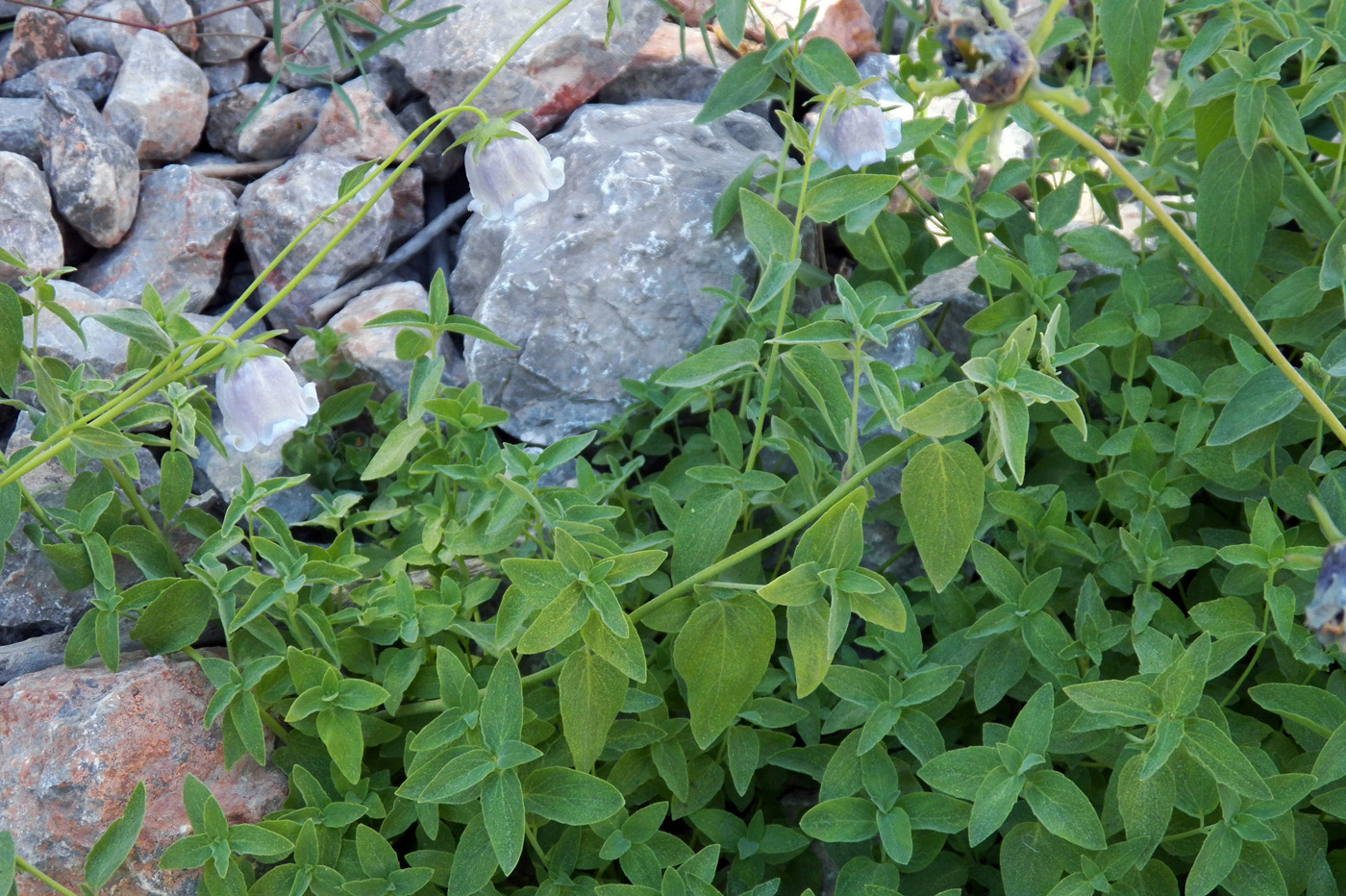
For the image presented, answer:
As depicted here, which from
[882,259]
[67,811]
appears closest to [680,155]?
[882,259]

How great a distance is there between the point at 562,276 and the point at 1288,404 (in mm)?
1500

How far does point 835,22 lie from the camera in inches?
118

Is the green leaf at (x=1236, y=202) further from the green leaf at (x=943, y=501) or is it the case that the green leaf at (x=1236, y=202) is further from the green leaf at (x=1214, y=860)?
the green leaf at (x=1214, y=860)

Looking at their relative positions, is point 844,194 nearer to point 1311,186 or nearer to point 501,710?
point 1311,186

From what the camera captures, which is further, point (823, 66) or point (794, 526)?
point (823, 66)

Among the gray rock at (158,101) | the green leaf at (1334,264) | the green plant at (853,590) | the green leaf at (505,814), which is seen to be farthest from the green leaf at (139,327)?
the green leaf at (1334,264)

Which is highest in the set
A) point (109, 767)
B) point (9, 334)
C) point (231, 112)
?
point (9, 334)

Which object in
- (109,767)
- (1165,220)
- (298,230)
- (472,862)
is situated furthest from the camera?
(298,230)

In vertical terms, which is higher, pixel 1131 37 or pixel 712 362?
pixel 1131 37

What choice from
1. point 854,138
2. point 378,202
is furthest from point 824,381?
point 378,202

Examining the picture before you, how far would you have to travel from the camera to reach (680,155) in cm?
264

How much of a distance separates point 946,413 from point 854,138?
0.83 metres

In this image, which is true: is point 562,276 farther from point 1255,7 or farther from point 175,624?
point 1255,7

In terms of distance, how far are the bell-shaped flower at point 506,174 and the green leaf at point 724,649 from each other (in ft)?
2.71
